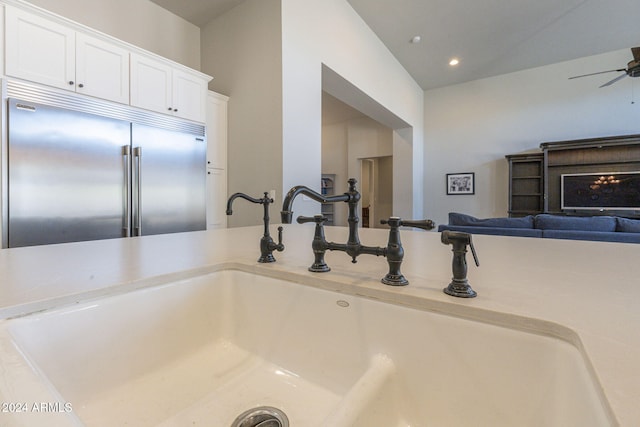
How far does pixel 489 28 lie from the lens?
388cm

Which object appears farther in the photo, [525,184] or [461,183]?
[461,183]

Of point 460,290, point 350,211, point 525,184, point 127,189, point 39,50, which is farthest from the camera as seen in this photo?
point 525,184

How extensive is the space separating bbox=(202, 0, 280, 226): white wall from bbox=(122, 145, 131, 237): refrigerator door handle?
Answer: 0.96 meters

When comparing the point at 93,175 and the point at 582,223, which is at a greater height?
the point at 93,175

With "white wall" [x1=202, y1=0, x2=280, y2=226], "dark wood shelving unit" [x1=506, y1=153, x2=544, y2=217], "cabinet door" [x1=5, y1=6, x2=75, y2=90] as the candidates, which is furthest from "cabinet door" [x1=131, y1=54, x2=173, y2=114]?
"dark wood shelving unit" [x1=506, y1=153, x2=544, y2=217]

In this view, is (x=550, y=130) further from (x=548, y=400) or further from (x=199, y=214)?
(x=548, y=400)

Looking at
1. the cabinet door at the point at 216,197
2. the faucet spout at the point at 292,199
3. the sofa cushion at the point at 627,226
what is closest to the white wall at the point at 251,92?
the cabinet door at the point at 216,197

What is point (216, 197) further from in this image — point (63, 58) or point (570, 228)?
point (570, 228)

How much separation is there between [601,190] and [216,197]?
5766 mm

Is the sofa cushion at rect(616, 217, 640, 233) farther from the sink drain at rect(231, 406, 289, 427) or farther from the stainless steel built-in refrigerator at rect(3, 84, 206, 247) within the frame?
the stainless steel built-in refrigerator at rect(3, 84, 206, 247)

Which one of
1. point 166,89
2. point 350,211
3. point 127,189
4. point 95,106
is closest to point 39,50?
point 95,106

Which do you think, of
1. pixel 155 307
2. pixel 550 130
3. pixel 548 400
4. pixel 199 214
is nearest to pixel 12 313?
pixel 155 307

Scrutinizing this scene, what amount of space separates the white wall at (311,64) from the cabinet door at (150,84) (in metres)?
1.00

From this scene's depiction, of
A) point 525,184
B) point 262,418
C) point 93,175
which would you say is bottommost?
point 262,418
